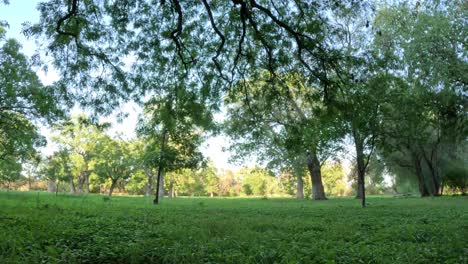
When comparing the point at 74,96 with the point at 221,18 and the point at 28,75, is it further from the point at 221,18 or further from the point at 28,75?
the point at 28,75

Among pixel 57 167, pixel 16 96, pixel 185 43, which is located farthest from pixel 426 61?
pixel 57 167

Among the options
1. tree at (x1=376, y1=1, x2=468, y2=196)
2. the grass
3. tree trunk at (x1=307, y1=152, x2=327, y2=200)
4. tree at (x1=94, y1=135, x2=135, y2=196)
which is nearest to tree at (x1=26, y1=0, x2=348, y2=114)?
the grass

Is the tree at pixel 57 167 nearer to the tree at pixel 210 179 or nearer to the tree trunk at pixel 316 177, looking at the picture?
the tree trunk at pixel 316 177

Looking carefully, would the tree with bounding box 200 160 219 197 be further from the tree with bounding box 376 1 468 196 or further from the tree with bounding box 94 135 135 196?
the tree with bounding box 376 1 468 196

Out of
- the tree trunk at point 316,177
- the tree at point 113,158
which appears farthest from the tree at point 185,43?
the tree at point 113,158

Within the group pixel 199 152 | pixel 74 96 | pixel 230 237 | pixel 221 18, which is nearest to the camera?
pixel 230 237

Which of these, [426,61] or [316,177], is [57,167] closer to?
[316,177]

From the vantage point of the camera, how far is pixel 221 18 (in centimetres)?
1184

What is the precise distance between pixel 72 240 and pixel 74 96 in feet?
21.6

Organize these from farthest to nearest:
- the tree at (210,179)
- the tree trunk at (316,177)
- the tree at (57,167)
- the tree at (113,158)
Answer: the tree at (210,179), the tree at (113,158), the tree at (57,167), the tree trunk at (316,177)

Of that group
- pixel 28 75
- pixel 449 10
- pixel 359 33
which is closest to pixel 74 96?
pixel 28 75

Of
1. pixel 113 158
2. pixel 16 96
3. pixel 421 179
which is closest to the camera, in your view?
pixel 16 96

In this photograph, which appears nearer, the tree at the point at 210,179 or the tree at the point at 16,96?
the tree at the point at 16,96

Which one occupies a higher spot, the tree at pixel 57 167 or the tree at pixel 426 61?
the tree at pixel 426 61
